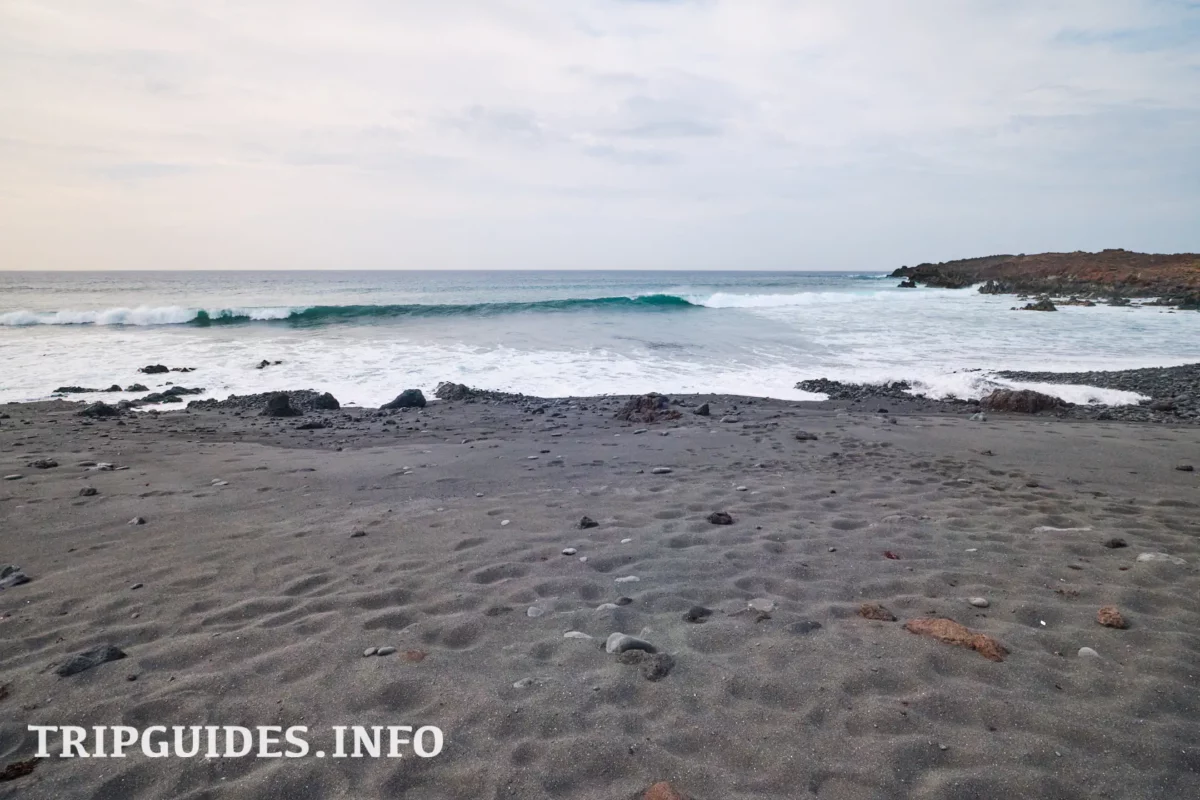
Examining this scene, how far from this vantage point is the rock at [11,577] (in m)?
3.54

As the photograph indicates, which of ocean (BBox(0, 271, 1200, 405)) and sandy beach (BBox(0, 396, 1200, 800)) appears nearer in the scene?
sandy beach (BBox(0, 396, 1200, 800))

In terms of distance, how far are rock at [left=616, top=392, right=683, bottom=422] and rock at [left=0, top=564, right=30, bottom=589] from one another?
19.5ft

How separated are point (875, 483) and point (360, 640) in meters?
4.20

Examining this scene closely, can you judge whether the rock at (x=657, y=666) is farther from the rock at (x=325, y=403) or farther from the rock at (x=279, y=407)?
the rock at (x=325, y=403)

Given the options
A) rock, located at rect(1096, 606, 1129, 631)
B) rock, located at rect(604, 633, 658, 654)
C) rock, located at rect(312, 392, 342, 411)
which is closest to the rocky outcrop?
rock, located at rect(1096, 606, 1129, 631)

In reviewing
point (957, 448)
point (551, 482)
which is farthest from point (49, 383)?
point (957, 448)

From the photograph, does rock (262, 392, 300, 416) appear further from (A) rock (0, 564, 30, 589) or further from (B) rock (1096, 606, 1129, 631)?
(B) rock (1096, 606, 1129, 631)

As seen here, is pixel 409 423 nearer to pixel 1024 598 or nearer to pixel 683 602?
pixel 683 602

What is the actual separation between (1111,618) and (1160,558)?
1.07 meters

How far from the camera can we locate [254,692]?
8.26 feet

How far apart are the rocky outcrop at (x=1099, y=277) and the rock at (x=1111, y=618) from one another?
33.1 meters

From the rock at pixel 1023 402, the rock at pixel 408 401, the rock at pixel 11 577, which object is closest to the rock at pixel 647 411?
the rock at pixel 408 401

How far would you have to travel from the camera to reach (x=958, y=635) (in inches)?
109

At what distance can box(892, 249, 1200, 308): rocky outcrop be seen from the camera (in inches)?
1266
